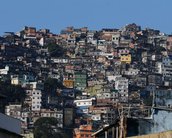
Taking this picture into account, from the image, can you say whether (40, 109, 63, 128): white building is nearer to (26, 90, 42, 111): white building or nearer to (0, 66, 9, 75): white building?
(26, 90, 42, 111): white building

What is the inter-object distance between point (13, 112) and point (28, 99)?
2042cm

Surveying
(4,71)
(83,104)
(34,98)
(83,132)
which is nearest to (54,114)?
(34,98)

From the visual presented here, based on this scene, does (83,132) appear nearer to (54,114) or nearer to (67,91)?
(54,114)

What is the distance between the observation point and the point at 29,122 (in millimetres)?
145750

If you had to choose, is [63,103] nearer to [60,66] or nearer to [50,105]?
[50,105]

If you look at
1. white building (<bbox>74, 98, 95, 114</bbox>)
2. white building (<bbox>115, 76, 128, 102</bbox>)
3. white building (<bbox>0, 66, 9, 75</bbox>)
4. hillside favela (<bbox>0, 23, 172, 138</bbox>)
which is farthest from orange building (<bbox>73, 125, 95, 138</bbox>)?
white building (<bbox>0, 66, 9, 75</bbox>)

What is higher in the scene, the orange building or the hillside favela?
the hillside favela

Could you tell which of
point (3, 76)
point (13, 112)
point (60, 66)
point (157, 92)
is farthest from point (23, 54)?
point (157, 92)

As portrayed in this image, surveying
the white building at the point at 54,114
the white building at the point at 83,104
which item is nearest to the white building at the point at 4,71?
the white building at the point at 83,104

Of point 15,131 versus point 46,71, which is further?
point 46,71

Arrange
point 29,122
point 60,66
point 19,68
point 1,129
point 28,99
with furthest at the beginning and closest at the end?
point 60,66 < point 19,68 < point 28,99 < point 29,122 < point 1,129

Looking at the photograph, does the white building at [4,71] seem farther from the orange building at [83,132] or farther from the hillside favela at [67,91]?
the orange building at [83,132]

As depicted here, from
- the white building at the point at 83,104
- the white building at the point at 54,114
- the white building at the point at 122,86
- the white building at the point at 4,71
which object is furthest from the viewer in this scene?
the white building at the point at 4,71

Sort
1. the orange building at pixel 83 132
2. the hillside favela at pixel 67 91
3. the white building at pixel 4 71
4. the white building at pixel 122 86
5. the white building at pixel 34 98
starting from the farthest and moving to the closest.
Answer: the white building at pixel 4 71, the white building at pixel 122 86, the white building at pixel 34 98, the hillside favela at pixel 67 91, the orange building at pixel 83 132
